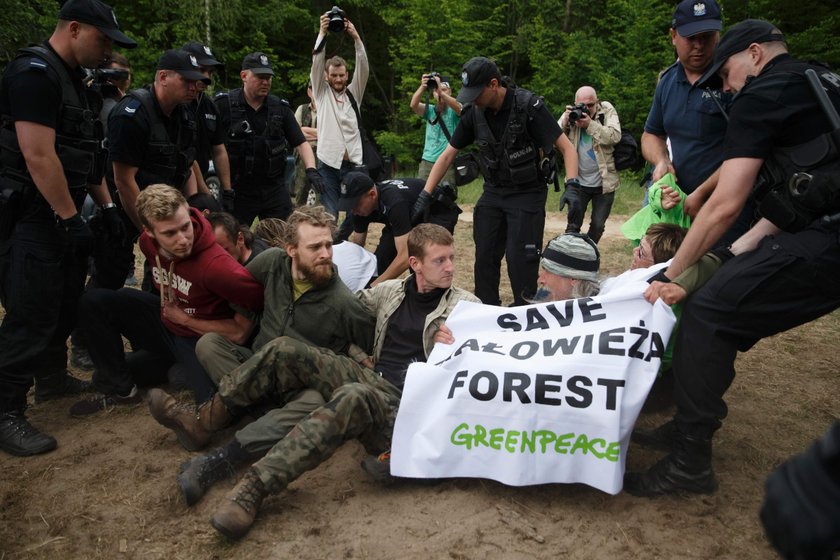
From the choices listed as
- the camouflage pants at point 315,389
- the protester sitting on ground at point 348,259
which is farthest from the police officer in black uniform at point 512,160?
the camouflage pants at point 315,389

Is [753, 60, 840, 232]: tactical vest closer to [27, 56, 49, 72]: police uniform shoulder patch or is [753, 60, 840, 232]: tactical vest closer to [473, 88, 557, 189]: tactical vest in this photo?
[473, 88, 557, 189]: tactical vest

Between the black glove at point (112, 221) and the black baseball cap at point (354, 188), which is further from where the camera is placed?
the black baseball cap at point (354, 188)

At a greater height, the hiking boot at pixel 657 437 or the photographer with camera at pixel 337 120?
the photographer with camera at pixel 337 120

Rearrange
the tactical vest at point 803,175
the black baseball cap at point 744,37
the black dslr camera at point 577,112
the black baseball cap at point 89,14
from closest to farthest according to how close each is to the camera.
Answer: the tactical vest at point 803,175, the black baseball cap at point 744,37, the black baseball cap at point 89,14, the black dslr camera at point 577,112

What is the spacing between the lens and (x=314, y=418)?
10.3ft

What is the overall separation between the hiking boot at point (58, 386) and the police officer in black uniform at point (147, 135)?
698 mm

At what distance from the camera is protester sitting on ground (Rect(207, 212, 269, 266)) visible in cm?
445

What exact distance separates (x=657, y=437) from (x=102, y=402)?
11.5ft

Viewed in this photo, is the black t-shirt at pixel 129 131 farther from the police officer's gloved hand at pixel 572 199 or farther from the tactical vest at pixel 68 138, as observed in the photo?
the police officer's gloved hand at pixel 572 199

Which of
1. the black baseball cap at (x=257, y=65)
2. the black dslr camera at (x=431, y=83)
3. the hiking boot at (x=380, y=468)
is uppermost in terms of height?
the black baseball cap at (x=257, y=65)

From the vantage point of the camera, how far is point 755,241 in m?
3.20

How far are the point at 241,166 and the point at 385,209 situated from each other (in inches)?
68.8

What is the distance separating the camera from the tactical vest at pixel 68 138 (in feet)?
12.7

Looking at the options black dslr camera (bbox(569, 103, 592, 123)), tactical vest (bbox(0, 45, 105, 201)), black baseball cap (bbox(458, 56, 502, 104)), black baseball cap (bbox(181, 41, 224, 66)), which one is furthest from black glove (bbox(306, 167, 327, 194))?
black dslr camera (bbox(569, 103, 592, 123))
